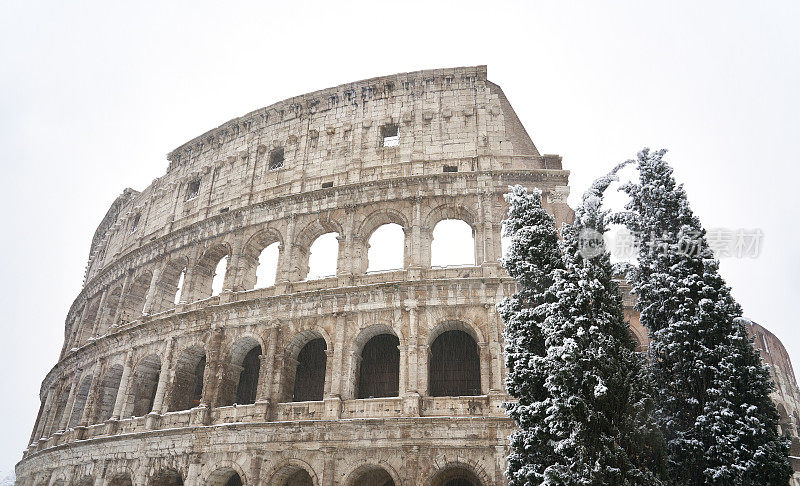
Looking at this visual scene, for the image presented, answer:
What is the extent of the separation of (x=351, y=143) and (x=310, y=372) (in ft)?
26.5

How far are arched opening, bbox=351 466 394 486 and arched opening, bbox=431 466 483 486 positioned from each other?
150 centimetres

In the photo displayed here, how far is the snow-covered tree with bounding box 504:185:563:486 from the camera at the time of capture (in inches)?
367

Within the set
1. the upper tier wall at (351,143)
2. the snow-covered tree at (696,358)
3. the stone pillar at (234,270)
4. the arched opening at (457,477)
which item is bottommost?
the arched opening at (457,477)

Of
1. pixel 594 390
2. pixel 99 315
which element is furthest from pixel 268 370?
pixel 99 315

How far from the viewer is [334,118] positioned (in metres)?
19.7

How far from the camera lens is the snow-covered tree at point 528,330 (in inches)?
367

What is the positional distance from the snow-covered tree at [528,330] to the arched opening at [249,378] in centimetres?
957

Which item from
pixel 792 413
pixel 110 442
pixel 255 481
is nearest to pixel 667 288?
pixel 255 481

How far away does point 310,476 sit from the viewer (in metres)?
14.5

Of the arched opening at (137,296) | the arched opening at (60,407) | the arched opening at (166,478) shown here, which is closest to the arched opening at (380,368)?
the arched opening at (166,478)

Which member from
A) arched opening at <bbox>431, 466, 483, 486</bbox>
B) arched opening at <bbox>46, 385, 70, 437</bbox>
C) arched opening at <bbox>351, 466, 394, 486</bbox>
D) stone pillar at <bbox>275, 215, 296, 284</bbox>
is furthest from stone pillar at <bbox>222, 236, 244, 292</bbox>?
arched opening at <bbox>46, 385, 70, 437</bbox>

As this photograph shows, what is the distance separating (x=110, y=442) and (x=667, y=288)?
17.2 meters

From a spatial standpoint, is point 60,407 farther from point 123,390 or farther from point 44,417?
point 123,390

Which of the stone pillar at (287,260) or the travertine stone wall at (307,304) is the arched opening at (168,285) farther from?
the stone pillar at (287,260)
